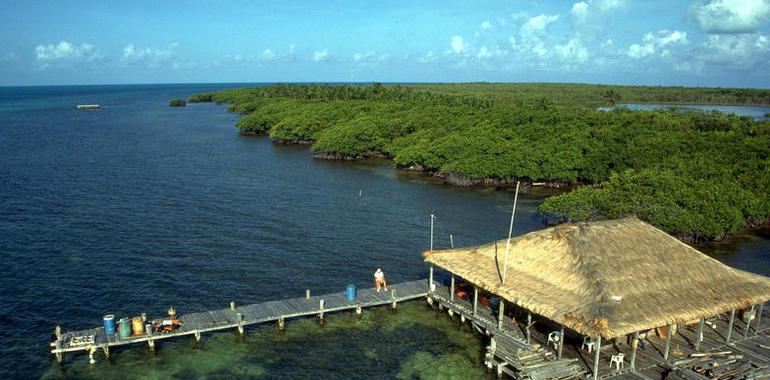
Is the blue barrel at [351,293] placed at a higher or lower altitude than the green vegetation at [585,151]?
lower

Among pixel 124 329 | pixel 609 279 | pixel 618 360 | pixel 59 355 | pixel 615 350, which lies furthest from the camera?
pixel 124 329

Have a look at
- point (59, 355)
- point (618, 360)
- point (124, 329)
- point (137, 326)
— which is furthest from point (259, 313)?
point (618, 360)

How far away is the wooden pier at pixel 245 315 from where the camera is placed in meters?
26.1

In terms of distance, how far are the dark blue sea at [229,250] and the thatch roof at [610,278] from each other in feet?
14.8

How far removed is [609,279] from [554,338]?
12.2ft

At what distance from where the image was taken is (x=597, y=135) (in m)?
75.1

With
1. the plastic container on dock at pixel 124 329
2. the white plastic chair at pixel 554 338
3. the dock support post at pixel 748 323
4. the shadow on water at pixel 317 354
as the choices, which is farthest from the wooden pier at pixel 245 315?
the dock support post at pixel 748 323

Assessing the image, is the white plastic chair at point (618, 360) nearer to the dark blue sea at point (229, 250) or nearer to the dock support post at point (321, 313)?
the dark blue sea at point (229, 250)

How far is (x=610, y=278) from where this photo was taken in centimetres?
2491

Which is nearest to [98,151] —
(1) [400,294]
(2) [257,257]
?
(2) [257,257]

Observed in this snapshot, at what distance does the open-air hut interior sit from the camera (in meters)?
23.2

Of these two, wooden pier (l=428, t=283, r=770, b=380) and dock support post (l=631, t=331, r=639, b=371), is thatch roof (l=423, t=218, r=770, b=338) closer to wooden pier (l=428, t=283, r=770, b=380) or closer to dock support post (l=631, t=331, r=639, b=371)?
dock support post (l=631, t=331, r=639, b=371)

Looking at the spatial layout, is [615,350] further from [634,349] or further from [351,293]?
[351,293]

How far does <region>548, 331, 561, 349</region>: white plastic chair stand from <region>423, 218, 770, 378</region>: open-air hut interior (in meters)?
1.84
